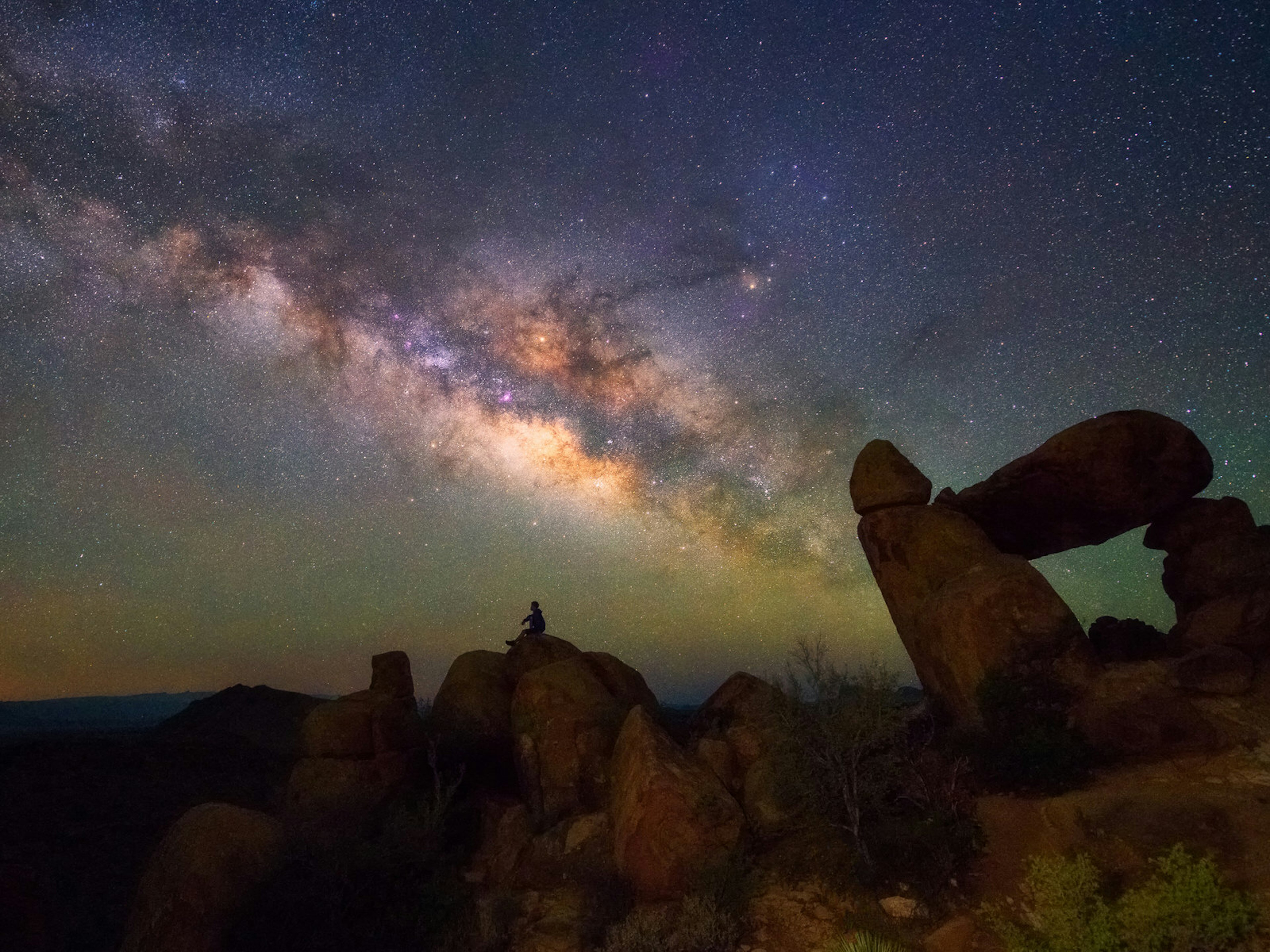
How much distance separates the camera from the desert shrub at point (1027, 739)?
48.3 feet

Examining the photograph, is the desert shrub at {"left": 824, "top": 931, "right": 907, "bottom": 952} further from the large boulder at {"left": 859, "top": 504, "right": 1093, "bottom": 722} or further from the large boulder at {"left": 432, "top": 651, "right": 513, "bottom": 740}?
the large boulder at {"left": 432, "top": 651, "right": 513, "bottom": 740}

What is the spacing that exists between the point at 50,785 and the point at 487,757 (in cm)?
3710

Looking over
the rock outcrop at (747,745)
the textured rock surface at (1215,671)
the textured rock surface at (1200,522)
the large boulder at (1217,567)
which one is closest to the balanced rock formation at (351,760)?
the rock outcrop at (747,745)

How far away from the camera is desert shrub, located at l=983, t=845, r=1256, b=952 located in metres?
9.84

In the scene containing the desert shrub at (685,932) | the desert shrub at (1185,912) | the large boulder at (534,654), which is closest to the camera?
the desert shrub at (1185,912)

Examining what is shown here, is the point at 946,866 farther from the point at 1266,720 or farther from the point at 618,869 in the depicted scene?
the point at 1266,720

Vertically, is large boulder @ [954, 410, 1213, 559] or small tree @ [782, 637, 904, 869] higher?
large boulder @ [954, 410, 1213, 559]

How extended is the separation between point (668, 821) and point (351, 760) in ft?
40.5

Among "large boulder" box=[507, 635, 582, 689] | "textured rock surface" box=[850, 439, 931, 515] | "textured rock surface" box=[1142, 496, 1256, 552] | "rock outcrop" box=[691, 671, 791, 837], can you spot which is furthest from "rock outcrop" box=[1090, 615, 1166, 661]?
"large boulder" box=[507, 635, 582, 689]

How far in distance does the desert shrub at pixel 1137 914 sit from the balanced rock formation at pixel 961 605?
6.43m

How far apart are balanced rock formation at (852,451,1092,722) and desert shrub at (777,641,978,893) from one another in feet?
8.92

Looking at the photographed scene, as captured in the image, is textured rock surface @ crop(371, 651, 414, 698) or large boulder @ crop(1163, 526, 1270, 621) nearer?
large boulder @ crop(1163, 526, 1270, 621)

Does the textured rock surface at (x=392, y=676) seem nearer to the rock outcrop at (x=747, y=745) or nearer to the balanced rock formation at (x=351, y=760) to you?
the balanced rock formation at (x=351, y=760)

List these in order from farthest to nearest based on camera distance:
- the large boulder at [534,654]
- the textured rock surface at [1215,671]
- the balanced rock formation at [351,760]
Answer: the large boulder at [534,654], the balanced rock formation at [351,760], the textured rock surface at [1215,671]
